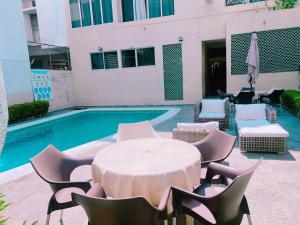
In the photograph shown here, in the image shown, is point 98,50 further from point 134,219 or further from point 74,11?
point 134,219

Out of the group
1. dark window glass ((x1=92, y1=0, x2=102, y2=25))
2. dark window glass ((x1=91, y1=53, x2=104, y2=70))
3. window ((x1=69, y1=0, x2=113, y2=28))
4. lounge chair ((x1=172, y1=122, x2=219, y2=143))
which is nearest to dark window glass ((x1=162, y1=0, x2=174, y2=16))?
window ((x1=69, y1=0, x2=113, y2=28))

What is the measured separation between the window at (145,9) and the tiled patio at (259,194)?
34.7ft

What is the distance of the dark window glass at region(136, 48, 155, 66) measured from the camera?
14070 mm

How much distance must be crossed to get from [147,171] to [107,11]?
46.3ft

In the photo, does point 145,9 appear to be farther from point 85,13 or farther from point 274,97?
point 274,97

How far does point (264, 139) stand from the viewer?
509 centimetres

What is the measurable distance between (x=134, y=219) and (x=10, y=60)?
42.3 ft

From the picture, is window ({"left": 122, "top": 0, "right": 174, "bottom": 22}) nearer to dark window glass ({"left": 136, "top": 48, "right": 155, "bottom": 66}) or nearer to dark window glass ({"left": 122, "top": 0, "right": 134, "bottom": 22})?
dark window glass ({"left": 122, "top": 0, "right": 134, "bottom": 22})

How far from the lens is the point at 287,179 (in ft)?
12.7

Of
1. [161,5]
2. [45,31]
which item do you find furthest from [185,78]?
[45,31]

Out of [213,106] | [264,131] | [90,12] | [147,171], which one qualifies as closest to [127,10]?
[90,12]

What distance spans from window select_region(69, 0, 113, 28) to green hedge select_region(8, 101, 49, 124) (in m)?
5.92

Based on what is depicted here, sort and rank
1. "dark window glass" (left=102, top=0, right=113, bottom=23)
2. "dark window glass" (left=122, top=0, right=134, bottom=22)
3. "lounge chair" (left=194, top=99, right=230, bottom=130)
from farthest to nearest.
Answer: "dark window glass" (left=102, top=0, right=113, bottom=23) → "dark window glass" (left=122, top=0, right=134, bottom=22) → "lounge chair" (left=194, top=99, right=230, bottom=130)

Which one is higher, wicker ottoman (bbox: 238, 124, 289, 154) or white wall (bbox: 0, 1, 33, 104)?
white wall (bbox: 0, 1, 33, 104)
